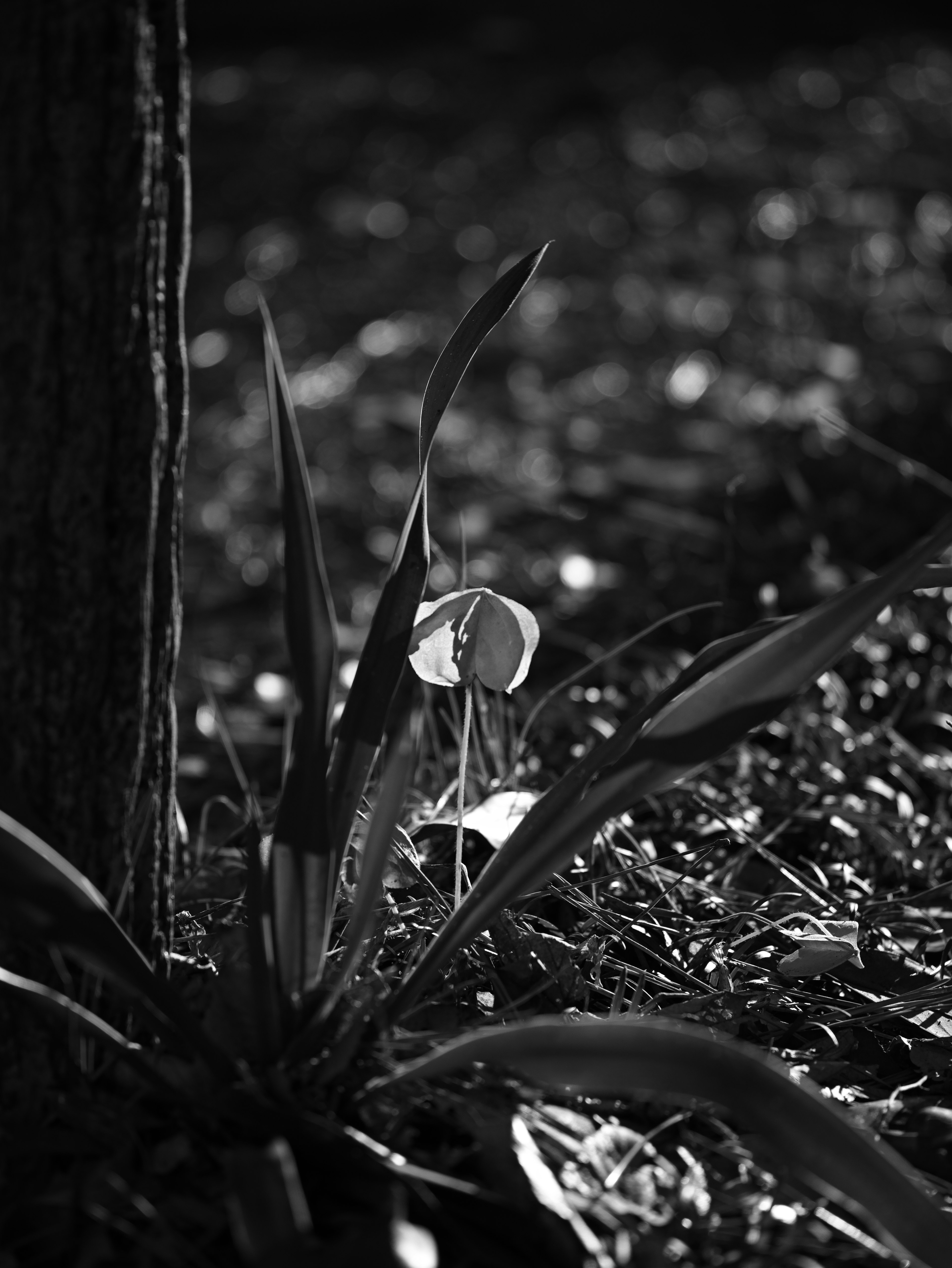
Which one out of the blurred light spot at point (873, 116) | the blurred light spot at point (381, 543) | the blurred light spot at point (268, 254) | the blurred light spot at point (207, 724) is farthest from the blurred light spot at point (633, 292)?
the blurred light spot at point (207, 724)

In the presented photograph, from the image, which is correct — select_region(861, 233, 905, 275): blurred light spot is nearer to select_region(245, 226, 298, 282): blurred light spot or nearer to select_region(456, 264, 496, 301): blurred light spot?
select_region(456, 264, 496, 301): blurred light spot

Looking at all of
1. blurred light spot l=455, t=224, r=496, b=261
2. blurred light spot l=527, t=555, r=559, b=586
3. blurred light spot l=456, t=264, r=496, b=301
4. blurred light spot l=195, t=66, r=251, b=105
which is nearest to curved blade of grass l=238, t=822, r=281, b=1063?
blurred light spot l=527, t=555, r=559, b=586

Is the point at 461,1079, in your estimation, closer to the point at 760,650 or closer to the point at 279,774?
the point at 760,650

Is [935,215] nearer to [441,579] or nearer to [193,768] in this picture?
[441,579]

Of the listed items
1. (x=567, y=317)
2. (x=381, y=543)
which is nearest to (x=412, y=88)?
(x=567, y=317)

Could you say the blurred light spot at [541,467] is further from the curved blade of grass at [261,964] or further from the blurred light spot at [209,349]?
the curved blade of grass at [261,964]

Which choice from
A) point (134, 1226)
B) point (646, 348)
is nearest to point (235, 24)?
point (646, 348)

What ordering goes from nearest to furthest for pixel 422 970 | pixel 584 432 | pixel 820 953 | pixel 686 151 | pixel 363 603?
pixel 422 970, pixel 820 953, pixel 363 603, pixel 584 432, pixel 686 151
